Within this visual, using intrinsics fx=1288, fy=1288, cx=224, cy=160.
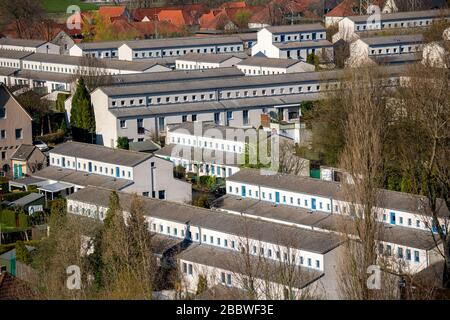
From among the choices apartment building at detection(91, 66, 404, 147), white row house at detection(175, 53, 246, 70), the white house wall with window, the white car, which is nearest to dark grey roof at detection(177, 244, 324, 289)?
the white house wall with window

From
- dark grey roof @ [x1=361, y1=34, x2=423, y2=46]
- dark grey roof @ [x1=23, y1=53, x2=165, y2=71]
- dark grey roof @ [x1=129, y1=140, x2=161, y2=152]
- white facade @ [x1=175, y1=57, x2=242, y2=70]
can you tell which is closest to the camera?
dark grey roof @ [x1=129, y1=140, x2=161, y2=152]

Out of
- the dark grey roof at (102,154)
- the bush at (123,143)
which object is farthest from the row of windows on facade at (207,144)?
the dark grey roof at (102,154)

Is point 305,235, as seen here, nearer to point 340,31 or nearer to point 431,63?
point 431,63

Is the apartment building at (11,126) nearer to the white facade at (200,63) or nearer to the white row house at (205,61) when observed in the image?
the white row house at (205,61)

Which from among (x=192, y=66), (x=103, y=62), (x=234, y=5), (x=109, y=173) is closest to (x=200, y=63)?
(x=192, y=66)

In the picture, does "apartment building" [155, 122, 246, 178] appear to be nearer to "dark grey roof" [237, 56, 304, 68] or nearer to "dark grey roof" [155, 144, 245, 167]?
"dark grey roof" [155, 144, 245, 167]

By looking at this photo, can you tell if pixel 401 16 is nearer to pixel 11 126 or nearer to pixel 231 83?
pixel 231 83

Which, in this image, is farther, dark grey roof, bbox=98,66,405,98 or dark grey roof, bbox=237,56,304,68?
dark grey roof, bbox=237,56,304,68

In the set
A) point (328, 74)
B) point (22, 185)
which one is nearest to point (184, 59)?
point (328, 74)
